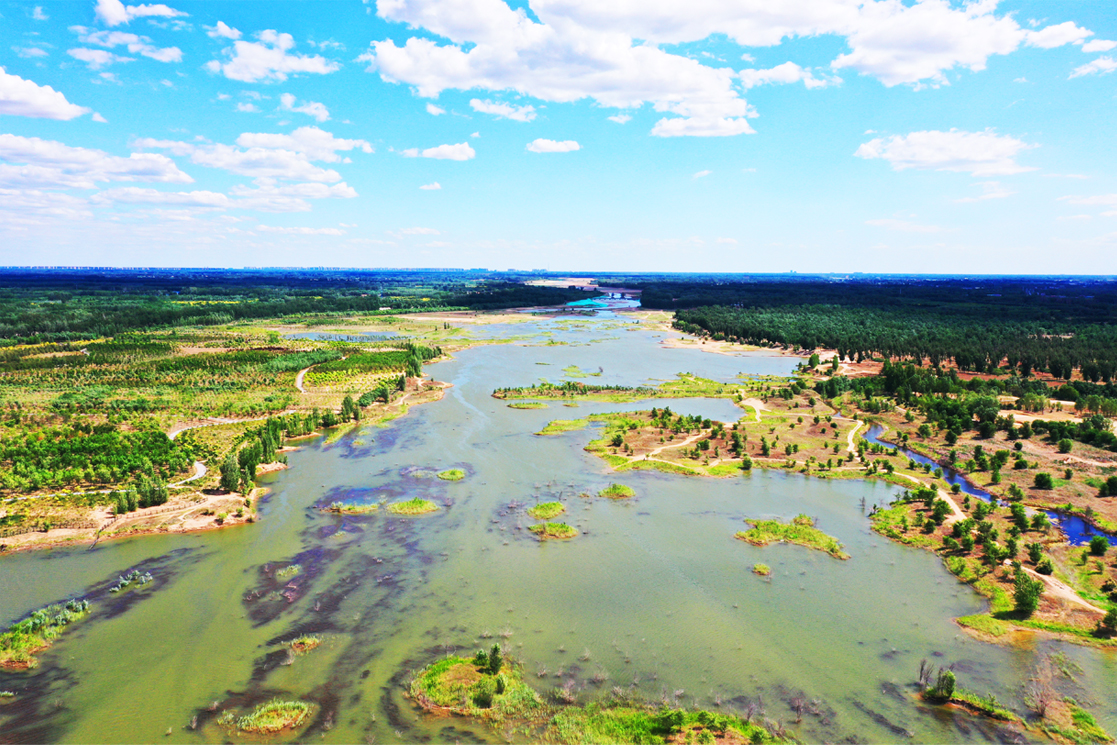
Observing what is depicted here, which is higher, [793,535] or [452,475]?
[452,475]

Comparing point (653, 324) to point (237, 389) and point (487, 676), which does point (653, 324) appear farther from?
point (487, 676)

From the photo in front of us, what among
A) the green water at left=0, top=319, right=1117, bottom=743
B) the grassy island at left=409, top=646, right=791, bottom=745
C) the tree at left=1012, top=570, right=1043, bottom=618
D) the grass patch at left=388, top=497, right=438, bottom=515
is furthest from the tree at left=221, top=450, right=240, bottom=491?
the tree at left=1012, top=570, right=1043, bottom=618

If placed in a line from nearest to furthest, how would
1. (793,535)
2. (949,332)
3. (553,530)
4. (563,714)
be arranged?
(563,714), (793,535), (553,530), (949,332)

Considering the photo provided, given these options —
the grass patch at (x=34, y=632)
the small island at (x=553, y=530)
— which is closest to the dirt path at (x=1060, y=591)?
the small island at (x=553, y=530)

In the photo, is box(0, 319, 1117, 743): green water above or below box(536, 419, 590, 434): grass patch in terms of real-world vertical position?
below

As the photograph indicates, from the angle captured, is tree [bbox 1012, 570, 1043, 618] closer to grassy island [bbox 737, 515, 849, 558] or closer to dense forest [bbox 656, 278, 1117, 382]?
grassy island [bbox 737, 515, 849, 558]

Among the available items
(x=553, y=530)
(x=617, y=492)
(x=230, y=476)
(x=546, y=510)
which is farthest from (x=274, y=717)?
(x=617, y=492)

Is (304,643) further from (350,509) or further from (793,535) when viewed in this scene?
(793,535)

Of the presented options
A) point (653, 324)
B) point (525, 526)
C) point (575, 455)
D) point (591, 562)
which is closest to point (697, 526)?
point (591, 562)
